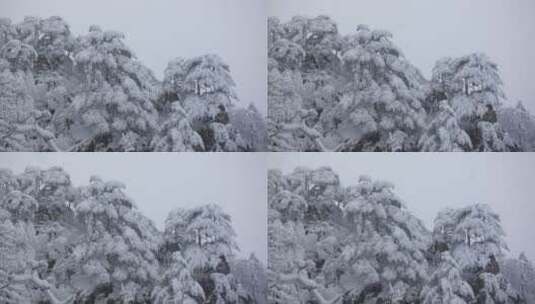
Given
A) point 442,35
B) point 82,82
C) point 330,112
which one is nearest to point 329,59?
point 330,112

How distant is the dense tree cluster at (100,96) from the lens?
3.00 m

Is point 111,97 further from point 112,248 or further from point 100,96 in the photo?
point 112,248

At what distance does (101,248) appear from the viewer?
10.1ft

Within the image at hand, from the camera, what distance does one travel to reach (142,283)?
10.4ft

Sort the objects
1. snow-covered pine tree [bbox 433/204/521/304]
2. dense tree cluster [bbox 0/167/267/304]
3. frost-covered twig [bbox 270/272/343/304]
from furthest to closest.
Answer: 1. frost-covered twig [bbox 270/272/343/304]
2. snow-covered pine tree [bbox 433/204/521/304]
3. dense tree cluster [bbox 0/167/267/304]

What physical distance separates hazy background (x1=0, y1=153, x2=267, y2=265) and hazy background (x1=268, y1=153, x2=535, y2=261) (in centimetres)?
54

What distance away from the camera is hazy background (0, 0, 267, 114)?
10.1ft

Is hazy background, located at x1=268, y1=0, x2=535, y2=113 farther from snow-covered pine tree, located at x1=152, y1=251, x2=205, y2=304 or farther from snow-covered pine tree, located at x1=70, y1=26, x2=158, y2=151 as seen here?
snow-covered pine tree, located at x1=152, y1=251, x2=205, y2=304

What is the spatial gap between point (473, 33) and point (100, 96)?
152 cm

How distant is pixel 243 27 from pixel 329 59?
396mm

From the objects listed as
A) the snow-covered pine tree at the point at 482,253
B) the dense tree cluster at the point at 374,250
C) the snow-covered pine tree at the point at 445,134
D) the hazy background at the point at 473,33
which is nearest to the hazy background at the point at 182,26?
the dense tree cluster at the point at 374,250

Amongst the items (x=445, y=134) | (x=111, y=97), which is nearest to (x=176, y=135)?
(x=111, y=97)

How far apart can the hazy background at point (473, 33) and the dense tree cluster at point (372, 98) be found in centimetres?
4

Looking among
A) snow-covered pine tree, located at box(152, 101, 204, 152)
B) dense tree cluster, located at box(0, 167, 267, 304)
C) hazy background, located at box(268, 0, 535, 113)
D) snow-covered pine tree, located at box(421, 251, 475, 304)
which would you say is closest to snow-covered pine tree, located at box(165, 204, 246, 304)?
dense tree cluster, located at box(0, 167, 267, 304)
